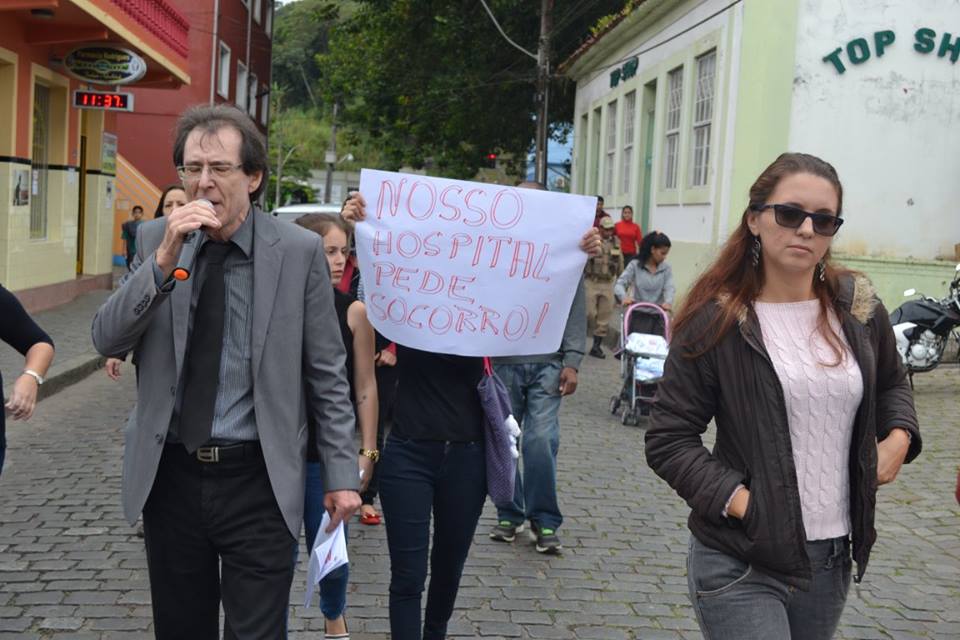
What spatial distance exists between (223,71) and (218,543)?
32904 mm

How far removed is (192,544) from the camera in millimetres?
3164

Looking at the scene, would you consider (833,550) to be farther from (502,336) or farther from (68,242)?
(68,242)

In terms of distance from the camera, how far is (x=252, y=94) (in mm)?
40312

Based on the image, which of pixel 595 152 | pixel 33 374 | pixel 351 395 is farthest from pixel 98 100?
pixel 351 395

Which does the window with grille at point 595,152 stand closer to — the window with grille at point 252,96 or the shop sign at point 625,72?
the shop sign at point 625,72

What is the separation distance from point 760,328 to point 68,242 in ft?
58.5

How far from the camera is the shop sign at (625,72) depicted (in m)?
23.8

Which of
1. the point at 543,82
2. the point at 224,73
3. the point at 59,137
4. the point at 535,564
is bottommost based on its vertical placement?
the point at 535,564

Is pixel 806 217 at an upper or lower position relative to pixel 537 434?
upper

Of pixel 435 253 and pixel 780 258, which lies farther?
pixel 435 253

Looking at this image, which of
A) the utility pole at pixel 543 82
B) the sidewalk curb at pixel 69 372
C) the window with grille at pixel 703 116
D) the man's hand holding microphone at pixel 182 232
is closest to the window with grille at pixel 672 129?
the window with grille at pixel 703 116

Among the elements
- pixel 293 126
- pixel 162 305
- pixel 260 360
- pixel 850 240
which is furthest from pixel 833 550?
pixel 293 126

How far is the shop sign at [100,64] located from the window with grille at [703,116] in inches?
342

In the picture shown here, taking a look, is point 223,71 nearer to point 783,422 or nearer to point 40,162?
point 40,162
